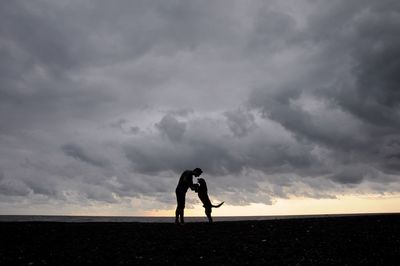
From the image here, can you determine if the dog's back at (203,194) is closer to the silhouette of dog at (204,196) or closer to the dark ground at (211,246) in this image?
the silhouette of dog at (204,196)

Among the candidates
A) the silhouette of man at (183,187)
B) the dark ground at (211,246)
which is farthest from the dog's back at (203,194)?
the dark ground at (211,246)

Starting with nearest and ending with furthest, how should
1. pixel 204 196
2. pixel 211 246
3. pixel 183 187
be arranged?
pixel 211 246 < pixel 183 187 < pixel 204 196

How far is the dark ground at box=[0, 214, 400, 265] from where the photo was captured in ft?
46.0

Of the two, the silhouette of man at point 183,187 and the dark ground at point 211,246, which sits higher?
the silhouette of man at point 183,187

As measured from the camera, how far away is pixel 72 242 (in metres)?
18.3

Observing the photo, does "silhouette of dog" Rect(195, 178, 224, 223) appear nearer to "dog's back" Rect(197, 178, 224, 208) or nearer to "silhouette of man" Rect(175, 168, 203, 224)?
"dog's back" Rect(197, 178, 224, 208)

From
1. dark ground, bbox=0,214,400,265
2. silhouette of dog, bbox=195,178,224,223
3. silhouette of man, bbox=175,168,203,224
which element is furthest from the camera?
silhouette of dog, bbox=195,178,224,223

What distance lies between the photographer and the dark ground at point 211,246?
1401cm

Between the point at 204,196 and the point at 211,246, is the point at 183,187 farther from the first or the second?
the point at 211,246

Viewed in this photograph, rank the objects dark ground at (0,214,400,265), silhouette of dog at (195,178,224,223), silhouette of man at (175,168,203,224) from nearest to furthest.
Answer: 1. dark ground at (0,214,400,265)
2. silhouette of man at (175,168,203,224)
3. silhouette of dog at (195,178,224,223)

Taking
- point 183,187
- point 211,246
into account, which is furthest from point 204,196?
point 211,246

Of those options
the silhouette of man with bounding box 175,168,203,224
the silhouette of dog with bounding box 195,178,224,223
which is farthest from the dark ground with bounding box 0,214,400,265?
the silhouette of dog with bounding box 195,178,224,223

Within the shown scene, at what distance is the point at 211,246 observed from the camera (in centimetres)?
1659

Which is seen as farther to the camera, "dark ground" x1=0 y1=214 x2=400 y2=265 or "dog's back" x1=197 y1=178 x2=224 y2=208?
"dog's back" x1=197 y1=178 x2=224 y2=208
